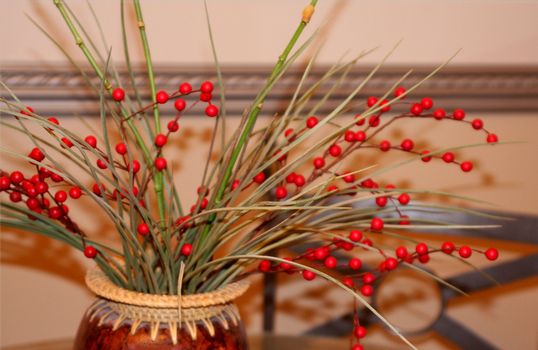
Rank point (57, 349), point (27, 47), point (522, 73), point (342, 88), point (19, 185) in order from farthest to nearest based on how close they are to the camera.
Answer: point (522, 73)
point (342, 88)
point (27, 47)
point (57, 349)
point (19, 185)

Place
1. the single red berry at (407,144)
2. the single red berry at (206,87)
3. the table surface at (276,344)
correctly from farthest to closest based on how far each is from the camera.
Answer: the table surface at (276,344) → the single red berry at (407,144) → the single red berry at (206,87)

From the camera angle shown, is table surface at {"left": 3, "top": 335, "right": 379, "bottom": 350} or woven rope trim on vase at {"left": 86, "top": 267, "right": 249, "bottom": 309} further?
table surface at {"left": 3, "top": 335, "right": 379, "bottom": 350}

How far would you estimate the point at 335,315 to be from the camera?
1.50m

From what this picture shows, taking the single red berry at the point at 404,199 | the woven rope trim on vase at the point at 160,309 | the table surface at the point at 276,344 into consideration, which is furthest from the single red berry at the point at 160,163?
the table surface at the point at 276,344

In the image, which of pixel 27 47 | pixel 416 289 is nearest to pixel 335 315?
pixel 416 289

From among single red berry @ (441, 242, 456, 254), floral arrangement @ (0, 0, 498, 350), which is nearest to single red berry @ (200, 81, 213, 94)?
floral arrangement @ (0, 0, 498, 350)

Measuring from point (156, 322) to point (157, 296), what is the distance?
2 centimetres

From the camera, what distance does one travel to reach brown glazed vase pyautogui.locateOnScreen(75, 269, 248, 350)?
65 cm

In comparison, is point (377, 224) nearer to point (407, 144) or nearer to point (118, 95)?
point (407, 144)

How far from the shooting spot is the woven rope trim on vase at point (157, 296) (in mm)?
646

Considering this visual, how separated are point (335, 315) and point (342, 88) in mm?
418

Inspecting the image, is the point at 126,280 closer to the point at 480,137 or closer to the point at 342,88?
the point at 342,88

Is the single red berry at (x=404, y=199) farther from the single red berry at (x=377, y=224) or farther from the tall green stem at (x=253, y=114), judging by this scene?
the tall green stem at (x=253, y=114)

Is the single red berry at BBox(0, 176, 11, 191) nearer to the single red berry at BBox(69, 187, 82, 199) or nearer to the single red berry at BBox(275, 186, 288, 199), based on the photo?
the single red berry at BBox(69, 187, 82, 199)
